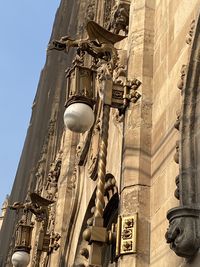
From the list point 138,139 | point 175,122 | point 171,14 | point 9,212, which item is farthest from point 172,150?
point 9,212

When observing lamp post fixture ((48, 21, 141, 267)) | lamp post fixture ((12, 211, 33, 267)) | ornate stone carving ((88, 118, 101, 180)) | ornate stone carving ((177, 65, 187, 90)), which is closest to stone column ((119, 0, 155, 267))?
lamp post fixture ((48, 21, 141, 267))

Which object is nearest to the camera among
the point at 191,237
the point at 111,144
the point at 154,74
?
the point at 191,237

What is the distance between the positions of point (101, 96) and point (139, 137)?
0.74m

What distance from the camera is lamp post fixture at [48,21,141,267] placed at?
4688 mm

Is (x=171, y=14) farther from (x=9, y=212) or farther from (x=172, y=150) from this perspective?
(x=9, y=212)

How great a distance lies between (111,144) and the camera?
6.71 meters

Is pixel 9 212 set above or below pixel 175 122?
above

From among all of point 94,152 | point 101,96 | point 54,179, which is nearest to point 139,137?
point 101,96

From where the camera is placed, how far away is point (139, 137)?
530cm

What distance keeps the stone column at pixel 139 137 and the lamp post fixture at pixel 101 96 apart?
0.46 feet

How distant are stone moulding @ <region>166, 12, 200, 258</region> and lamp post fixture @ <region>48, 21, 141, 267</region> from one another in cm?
94

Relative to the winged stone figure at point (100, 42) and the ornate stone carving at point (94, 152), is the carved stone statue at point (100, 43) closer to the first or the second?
the winged stone figure at point (100, 42)

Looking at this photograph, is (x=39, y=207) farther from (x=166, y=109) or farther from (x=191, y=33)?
(x=191, y=33)

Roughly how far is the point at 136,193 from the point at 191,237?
1.28 m
